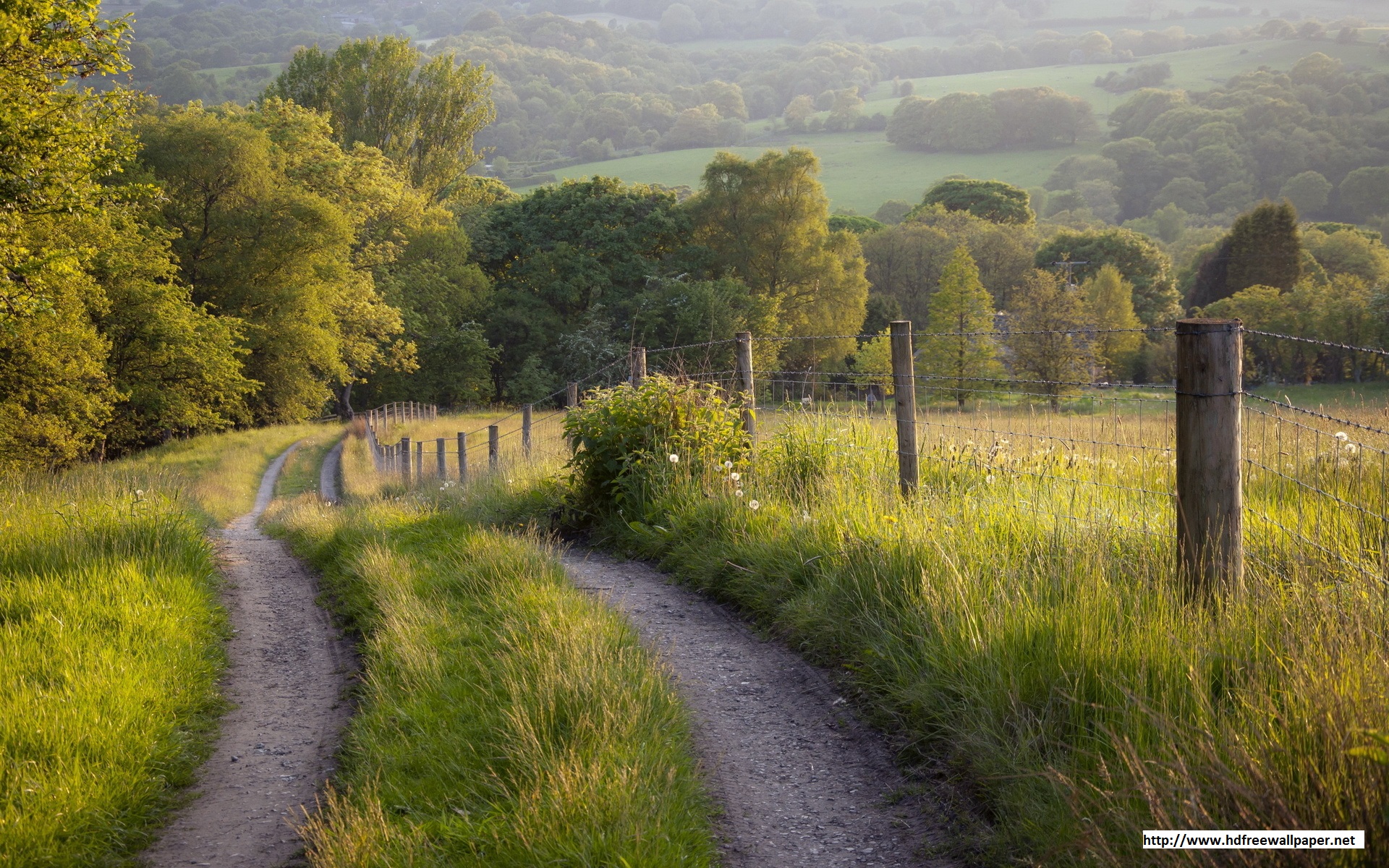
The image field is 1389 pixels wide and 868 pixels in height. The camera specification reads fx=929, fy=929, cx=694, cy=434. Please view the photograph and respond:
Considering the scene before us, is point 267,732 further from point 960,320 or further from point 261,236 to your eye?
point 960,320

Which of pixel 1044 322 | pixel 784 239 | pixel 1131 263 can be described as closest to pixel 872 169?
pixel 1131 263

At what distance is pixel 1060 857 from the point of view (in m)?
2.95

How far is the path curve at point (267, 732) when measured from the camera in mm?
4066

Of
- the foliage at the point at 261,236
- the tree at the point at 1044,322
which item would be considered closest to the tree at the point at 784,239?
the tree at the point at 1044,322

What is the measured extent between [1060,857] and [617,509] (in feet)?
20.3

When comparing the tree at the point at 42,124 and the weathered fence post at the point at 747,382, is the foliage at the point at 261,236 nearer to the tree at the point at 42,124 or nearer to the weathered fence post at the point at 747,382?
the tree at the point at 42,124

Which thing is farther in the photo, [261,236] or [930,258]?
[930,258]

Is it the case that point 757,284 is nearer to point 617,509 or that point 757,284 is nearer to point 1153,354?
point 1153,354

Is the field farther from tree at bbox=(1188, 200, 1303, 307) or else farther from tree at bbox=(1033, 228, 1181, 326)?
tree at bbox=(1188, 200, 1303, 307)

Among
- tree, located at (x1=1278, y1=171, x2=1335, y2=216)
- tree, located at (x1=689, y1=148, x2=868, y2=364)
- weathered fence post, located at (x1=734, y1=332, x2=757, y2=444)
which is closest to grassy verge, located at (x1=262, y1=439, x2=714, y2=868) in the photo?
weathered fence post, located at (x1=734, y1=332, x2=757, y2=444)

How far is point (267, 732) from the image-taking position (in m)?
5.29

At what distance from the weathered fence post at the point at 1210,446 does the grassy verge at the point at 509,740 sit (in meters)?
2.43

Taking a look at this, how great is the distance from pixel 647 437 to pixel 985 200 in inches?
3615

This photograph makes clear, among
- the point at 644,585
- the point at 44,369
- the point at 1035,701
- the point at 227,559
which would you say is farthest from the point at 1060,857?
the point at 44,369
